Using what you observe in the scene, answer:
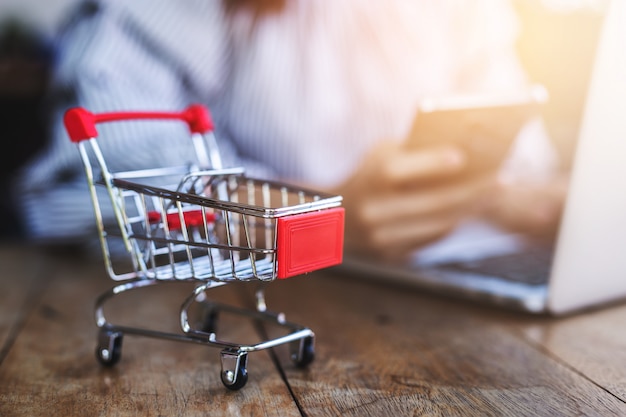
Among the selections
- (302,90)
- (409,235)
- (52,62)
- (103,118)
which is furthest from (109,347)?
(52,62)

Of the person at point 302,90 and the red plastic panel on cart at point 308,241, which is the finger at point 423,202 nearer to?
the person at point 302,90

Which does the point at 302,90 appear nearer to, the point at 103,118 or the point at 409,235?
the point at 409,235

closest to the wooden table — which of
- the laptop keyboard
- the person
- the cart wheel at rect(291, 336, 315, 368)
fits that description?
the cart wheel at rect(291, 336, 315, 368)

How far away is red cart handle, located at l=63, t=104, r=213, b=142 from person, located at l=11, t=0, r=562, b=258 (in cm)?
43

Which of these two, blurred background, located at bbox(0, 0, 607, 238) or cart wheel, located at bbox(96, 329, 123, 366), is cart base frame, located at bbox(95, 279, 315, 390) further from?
blurred background, located at bbox(0, 0, 607, 238)

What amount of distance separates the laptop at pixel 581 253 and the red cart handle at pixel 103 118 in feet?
1.63

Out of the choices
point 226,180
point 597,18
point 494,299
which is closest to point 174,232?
point 226,180

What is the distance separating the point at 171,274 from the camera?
2.85ft

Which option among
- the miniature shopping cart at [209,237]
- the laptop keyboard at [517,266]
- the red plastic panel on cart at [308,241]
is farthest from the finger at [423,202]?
the red plastic panel on cart at [308,241]

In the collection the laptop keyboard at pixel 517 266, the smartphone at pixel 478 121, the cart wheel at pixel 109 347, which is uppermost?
the smartphone at pixel 478 121

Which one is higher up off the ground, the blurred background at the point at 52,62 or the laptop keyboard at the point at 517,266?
the blurred background at the point at 52,62

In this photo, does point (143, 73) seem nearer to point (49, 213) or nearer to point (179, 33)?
point (179, 33)

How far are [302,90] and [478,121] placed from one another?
45cm

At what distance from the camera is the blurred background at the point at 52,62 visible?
1246mm
